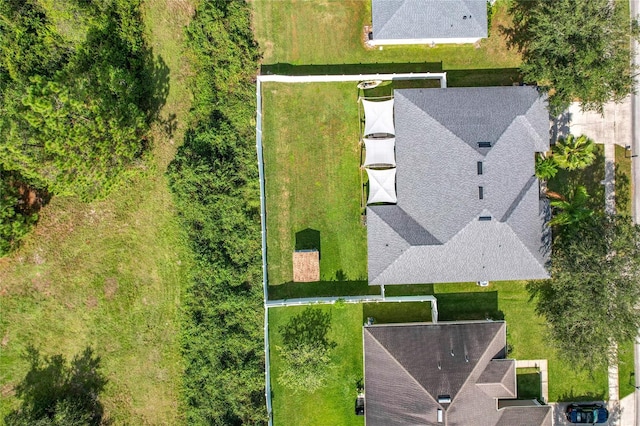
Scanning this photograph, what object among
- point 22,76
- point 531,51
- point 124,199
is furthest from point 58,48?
point 531,51

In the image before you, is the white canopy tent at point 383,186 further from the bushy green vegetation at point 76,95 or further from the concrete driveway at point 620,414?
the concrete driveway at point 620,414

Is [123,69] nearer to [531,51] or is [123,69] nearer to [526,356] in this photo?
[531,51]

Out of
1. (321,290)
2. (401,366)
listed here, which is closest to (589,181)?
(401,366)

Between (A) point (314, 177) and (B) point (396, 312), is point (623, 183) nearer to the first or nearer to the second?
(B) point (396, 312)

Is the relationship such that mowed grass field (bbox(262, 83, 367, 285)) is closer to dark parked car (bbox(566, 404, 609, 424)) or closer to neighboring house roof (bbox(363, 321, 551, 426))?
neighboring house roof (bbox(363, 321, 551, 426))

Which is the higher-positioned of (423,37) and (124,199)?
(423,37)

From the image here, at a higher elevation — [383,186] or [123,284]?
[383,186]

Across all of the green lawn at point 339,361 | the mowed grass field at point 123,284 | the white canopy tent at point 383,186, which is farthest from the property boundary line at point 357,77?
the green lawn at point 339,361
